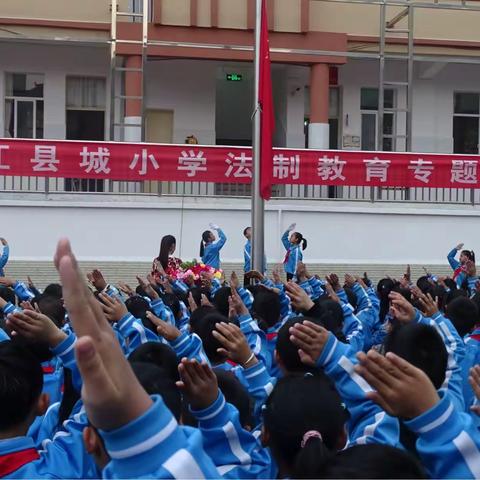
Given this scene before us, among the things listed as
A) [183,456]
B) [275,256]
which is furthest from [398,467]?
[275,256]

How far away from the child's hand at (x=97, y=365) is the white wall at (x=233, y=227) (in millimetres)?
11742

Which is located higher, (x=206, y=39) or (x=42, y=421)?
(x=206, y=39)

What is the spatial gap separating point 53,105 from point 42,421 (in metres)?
14.5

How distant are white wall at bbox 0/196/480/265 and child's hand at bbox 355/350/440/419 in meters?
11.6

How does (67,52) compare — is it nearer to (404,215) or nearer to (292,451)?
(404,215)

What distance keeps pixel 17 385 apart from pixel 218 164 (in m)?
11.0

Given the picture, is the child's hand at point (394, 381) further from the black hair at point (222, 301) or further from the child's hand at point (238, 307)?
the black hair at point (222, 301)

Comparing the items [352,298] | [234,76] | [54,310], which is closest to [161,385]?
[54,310]

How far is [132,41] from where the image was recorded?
1453 centimetres

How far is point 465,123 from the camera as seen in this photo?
59.0 feet

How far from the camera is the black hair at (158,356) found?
9.30 ft

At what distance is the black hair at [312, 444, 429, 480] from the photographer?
1.42m

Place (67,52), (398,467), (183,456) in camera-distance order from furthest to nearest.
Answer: (67,52)
(398,467)
(183,456)

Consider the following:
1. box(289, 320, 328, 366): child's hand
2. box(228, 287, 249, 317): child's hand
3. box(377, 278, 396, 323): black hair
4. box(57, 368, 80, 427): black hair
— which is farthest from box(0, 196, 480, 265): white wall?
box(289, 320, 328, 366): child's hand
